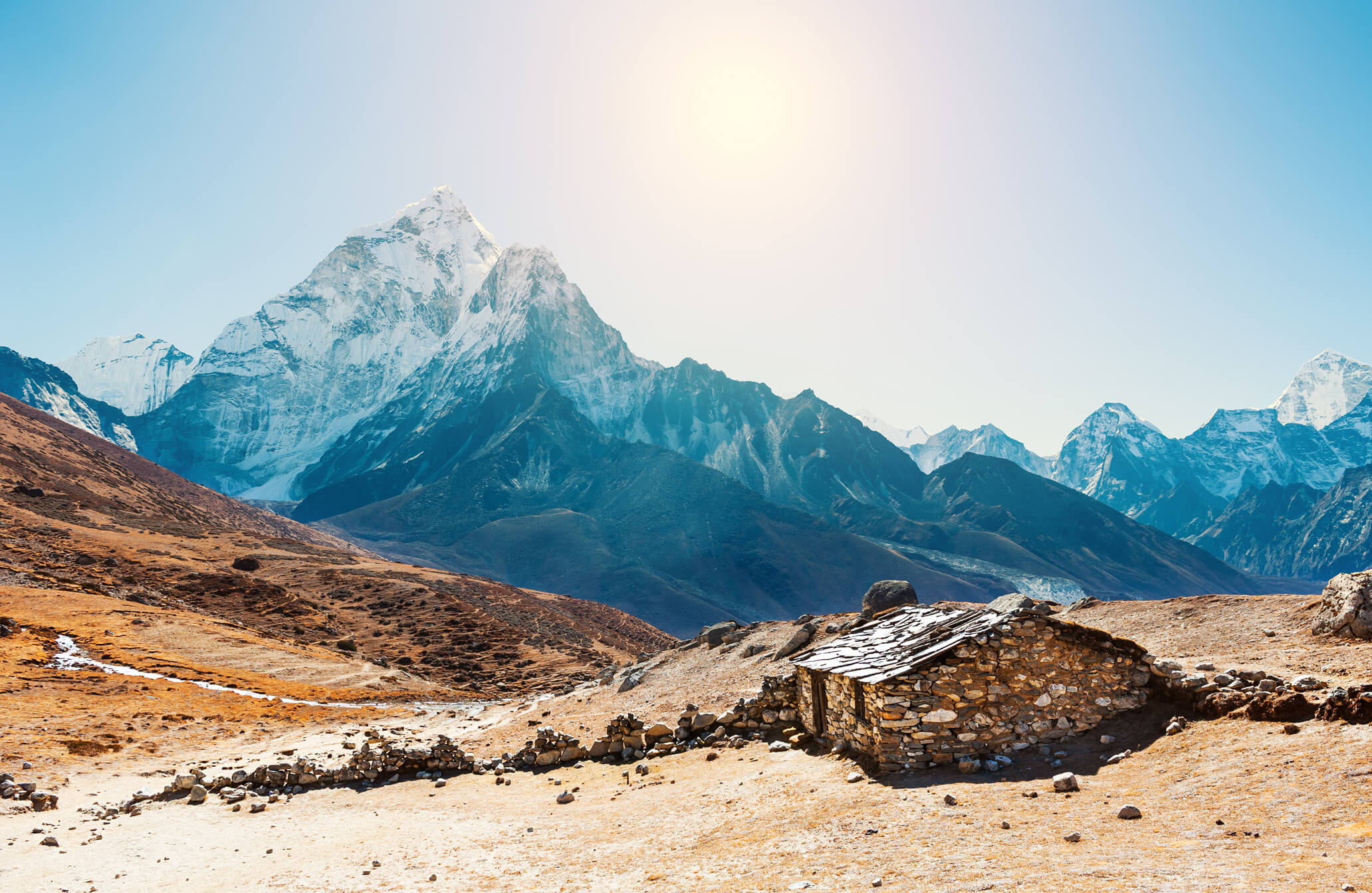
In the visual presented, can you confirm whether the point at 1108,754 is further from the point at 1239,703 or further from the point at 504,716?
the point at 504,716

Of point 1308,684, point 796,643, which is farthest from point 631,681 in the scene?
point 1308,684

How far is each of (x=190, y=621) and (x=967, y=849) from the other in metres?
56.7

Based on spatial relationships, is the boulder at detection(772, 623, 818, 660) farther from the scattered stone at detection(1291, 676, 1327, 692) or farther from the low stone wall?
the scattered stone at detection(1291, 676, 1327, 692)

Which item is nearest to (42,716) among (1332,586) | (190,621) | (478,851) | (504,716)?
(504,716)

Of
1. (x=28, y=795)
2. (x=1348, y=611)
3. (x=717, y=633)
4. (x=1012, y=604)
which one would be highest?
(x=1012, y=604)

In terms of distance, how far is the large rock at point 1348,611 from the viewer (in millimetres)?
18984

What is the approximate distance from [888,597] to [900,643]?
22.6 metres

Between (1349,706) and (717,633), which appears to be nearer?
(1349,706)

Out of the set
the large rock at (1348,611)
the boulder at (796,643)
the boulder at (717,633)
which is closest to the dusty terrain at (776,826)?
the large rock at (1348,611)

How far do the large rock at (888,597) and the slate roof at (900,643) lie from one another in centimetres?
1838

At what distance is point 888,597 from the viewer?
37.8 metres

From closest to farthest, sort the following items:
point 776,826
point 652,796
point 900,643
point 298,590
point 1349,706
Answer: point 1349,706 → point 776,826 → point 652,796 → point 900,643 → point 298,590

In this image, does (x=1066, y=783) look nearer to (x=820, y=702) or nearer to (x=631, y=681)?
(x=820, y=702)

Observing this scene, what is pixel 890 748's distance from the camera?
46.4 feet
